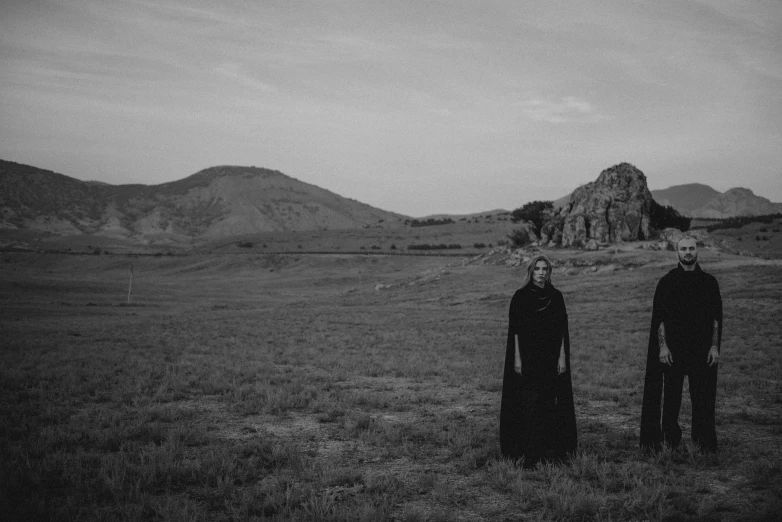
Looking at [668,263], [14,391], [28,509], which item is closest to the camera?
[28,509]

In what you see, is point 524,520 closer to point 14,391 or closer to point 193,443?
point 193,443

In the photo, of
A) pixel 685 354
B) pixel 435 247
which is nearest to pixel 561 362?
pixel 685 354

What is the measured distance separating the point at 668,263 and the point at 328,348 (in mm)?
28953

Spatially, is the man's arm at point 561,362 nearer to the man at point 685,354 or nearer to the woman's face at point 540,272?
the woman's face at point 540,272

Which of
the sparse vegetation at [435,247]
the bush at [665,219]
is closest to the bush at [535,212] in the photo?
the bush at [665,219]

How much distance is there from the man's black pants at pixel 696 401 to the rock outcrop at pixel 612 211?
4126cm

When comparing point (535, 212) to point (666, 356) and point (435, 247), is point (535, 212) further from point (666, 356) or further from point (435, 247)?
point (666, 356)

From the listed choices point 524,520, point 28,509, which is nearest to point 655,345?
point 524,520

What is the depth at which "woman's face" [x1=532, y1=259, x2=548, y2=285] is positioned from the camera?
272 inches

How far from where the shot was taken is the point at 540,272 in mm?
6930

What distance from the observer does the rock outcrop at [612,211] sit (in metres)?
45.8

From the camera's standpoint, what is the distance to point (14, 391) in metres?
11.2

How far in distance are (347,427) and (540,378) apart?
3716 millimetres

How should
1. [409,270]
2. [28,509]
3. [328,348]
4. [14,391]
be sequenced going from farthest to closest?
[409,270] → [328,348] → [14,391] → [28,509]
